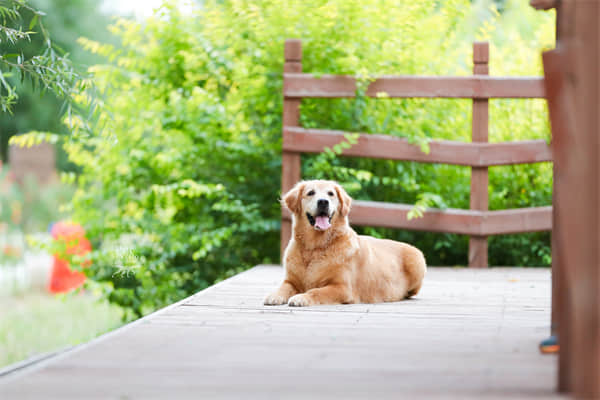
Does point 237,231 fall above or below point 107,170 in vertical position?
below

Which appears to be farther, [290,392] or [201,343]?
[201,343]

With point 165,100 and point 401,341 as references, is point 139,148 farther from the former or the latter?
point 401,341

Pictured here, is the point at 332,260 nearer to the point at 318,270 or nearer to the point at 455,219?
the point at 318,270

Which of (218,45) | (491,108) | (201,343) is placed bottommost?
(201,343)

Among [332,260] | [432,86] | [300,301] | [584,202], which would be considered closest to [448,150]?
[432,86]

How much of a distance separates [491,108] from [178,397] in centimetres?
537

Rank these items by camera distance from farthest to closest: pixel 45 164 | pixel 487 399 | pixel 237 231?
pixel 45 164 < pixel 237 231 < pixel 487 399

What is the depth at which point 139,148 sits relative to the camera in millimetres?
6586

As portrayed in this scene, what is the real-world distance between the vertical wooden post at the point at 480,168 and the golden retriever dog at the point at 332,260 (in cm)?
182

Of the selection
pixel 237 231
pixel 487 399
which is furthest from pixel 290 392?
pixel 237 231

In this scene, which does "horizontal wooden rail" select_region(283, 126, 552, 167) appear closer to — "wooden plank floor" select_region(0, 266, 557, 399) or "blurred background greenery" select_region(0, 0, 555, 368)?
"blurred background greenery" select_region(0, 0, 555, 368)

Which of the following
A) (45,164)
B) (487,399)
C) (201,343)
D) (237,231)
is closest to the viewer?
(487,399)

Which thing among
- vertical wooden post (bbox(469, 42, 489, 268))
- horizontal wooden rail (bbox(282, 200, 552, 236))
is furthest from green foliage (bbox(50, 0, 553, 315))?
vertical wooden post (bbox(469, 42, 489, 268))

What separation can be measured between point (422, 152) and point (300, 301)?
2501 mm
